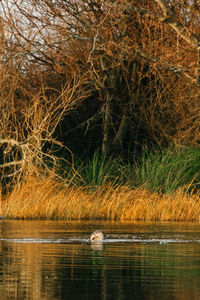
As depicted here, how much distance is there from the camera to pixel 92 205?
2130 cm

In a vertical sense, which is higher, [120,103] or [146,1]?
[146,1]

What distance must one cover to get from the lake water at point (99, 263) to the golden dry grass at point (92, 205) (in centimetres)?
351

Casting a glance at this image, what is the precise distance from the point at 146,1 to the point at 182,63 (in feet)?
9.76

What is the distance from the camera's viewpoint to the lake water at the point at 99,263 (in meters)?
7.77

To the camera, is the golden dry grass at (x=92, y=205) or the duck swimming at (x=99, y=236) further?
the golden dry grass at (x=92, y=205)

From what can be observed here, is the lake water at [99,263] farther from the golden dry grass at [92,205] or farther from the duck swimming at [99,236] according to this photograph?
the golden dry grass at [92,205]

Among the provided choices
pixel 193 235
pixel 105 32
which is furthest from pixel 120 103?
pixel 193 235

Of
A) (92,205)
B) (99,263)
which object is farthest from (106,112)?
(99,263)

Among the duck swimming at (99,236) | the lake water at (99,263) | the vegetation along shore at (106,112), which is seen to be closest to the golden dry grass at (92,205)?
the vegetation along shore at (106,112)

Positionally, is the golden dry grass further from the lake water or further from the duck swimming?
the duck swimming

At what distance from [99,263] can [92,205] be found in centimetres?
1097

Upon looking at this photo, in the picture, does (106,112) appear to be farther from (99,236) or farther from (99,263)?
(99,263)

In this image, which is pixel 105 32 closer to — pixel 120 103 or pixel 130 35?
pixel 130 35

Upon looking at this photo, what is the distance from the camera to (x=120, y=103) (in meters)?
27.1
